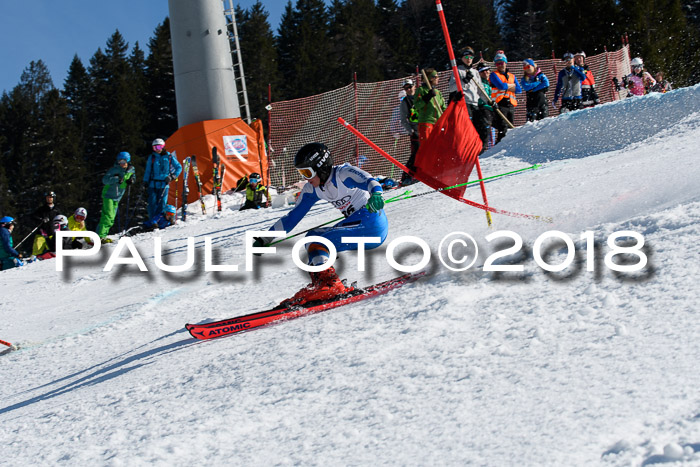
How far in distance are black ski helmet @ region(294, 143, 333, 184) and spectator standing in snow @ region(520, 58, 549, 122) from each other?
6932mm

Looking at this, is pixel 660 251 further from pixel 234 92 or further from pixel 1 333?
pixel 234 92

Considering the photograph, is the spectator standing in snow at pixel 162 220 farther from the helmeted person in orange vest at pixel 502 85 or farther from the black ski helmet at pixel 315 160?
the black ski helmet at pixel 315 160

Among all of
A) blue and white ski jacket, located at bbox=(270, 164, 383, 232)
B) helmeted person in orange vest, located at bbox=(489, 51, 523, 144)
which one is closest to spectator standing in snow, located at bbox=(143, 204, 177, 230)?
helmeted person in orange vest, located at bbox=(489, 51, 523, 144)

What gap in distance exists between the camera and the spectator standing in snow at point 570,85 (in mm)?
11875

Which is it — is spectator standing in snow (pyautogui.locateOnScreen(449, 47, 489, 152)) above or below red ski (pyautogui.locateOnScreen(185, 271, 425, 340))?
above

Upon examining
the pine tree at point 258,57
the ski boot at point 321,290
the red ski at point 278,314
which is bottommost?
the red ski at point 278,314

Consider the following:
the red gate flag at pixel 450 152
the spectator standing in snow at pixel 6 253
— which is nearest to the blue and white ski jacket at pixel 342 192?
the red gate flag at pixel 450 152

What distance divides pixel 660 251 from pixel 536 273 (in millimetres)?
790

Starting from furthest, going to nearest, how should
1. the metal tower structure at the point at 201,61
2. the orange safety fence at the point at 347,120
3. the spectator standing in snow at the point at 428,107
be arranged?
the metal tower structure at the point at 201,61 < the orange safety fence at the point at 347,120 < the spectator standing in snow at the point at 428,107

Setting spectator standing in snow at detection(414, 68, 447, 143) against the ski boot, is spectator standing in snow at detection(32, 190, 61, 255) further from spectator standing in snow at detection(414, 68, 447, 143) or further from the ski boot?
the ski boot

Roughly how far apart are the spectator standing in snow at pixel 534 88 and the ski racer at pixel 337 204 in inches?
269

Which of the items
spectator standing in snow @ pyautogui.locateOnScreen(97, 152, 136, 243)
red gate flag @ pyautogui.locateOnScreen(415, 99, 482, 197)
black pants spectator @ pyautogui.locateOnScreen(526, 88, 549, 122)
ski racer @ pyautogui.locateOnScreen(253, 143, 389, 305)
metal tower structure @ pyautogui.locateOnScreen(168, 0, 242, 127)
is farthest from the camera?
metal tower structure @ pyautogui.locateOnScreen(168, 0, 242, 127)

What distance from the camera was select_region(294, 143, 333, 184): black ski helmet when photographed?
5469 millimetres

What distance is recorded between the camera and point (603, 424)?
8.69 feet
